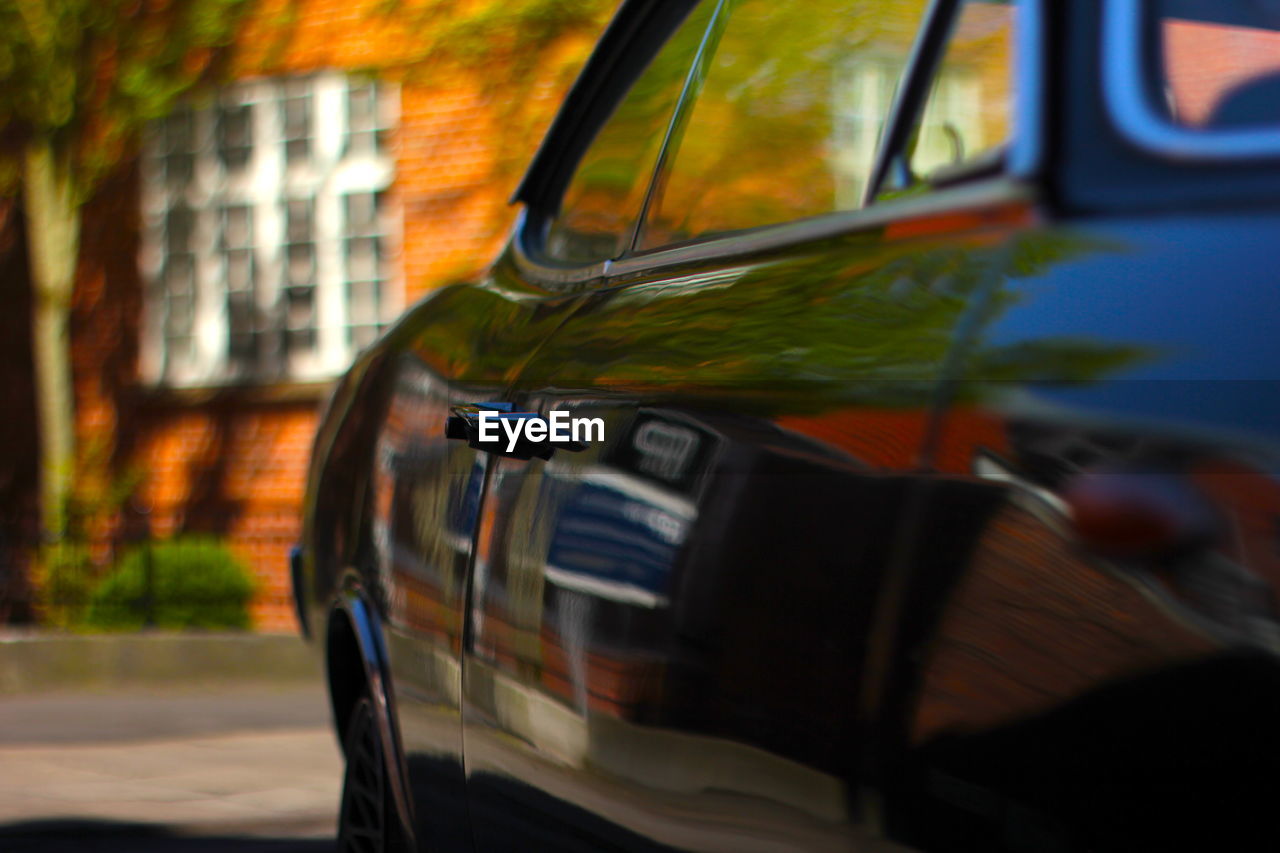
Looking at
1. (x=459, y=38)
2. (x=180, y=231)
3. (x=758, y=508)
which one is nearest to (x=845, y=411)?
(x=758, y=508)

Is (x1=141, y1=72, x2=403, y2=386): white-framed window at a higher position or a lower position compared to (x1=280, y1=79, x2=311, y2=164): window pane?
lower

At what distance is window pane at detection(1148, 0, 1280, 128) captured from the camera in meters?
1.60

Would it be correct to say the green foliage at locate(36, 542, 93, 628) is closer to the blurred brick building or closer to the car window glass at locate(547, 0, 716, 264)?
the blurred brick building

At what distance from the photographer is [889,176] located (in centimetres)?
206

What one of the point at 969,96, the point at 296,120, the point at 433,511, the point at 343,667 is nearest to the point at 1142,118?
the point at 969,96

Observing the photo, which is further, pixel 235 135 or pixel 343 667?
pixel 235 135

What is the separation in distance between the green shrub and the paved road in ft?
5.02

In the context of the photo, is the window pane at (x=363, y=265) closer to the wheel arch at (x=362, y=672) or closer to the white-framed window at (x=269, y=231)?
the white-framed window at (x=269, y=231)

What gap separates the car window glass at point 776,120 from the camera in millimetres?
2418

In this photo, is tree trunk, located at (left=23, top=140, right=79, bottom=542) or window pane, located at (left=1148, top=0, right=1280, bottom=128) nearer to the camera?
window pane, located at (left=1148, top=0, right=1280, bottom=128)

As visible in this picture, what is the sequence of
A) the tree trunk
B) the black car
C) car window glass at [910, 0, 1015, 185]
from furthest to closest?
the tree trunk → car window glass at [910, 0, 1015, 185] → the black car

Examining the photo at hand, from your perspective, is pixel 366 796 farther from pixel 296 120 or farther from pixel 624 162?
pixel 296 120

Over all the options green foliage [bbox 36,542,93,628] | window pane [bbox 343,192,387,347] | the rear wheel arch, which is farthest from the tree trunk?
the rear wheel arch

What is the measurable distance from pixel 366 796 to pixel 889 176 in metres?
1.89
